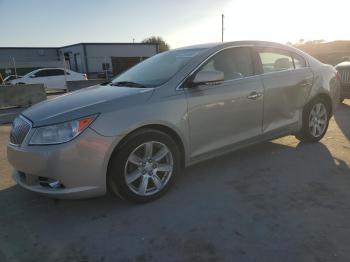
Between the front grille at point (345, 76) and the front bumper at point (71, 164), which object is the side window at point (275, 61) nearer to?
the front bumper at point (71, 164)

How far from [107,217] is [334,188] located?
2.47 meters

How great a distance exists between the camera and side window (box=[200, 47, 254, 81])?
425 cm

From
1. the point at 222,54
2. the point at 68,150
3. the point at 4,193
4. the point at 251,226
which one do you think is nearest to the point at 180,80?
the point at 222,54

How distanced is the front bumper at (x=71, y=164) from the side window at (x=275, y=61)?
2506 millimetres

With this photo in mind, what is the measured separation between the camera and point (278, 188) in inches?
152

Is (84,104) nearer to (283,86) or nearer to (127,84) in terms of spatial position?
(127,84)

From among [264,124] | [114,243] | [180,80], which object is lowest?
[114,243]

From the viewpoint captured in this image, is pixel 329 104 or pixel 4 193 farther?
pixel 329 104

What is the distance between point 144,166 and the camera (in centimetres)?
363

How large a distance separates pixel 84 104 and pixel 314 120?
370 centimetres

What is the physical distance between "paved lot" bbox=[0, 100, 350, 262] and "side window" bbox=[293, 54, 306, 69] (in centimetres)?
151

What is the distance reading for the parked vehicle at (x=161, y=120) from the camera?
10.5ft

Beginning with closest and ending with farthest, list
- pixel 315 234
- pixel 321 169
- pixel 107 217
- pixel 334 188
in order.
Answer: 1. pixel 315 234
2. pixel 107 217
3. pixel 334 188
4. pixel 321 169

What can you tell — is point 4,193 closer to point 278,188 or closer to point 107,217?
point 107,217
